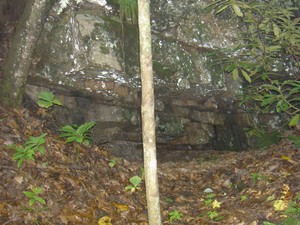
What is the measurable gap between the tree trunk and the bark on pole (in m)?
2.51

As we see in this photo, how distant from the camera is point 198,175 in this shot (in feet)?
24.1

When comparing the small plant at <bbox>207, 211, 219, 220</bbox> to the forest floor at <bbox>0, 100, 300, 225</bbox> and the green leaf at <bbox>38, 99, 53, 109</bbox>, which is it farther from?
the green leaf at <bbox>38, 99, 53, 109</bbox>

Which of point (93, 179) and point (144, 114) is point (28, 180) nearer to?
point (93, 179)

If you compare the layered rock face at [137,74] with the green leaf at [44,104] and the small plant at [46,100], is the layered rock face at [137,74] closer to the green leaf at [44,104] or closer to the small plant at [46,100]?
the small plant at [46,100]

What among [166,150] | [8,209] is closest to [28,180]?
[8,209]

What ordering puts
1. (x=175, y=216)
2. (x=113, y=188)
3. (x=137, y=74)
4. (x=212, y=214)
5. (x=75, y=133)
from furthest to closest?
(x=137, y=74) → (x=75, y=133) → (x=113, y=188) → (x=175, y=216) → (x=212, y=214)

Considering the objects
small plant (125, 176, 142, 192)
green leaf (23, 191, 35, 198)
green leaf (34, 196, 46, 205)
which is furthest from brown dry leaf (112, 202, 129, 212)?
green leaf (23, 191, 35, 198)

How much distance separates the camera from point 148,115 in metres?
4.09

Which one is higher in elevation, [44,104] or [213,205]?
[44,104]

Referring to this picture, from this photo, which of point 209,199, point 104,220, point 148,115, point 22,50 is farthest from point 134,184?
point 22,50

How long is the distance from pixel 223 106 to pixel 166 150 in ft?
6.29

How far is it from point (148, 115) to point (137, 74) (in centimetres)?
325

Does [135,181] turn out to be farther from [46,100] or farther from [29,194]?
[46,100]

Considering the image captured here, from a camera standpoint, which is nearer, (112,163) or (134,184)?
(134,184)
